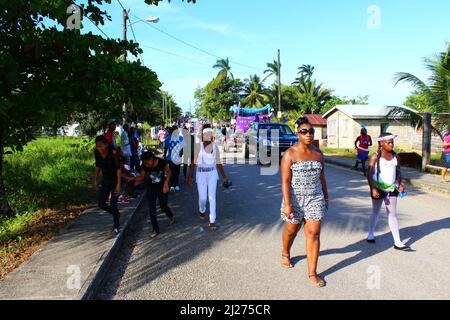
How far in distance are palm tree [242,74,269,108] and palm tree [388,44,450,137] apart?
46626 millimetres

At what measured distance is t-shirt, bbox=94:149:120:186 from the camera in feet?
21.2

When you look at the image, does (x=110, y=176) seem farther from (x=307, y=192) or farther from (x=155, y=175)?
(x=307, y=192)

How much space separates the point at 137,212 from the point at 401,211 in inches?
210

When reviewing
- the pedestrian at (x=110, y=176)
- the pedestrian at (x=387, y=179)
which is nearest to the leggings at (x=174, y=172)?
the pedestrian at (x=110, y=176)

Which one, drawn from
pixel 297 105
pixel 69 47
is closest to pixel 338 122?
pixel 297 105

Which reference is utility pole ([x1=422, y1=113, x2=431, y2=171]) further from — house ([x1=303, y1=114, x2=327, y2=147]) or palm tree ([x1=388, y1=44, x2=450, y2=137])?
house ([x1=303, y1=114, x2=327, y2=147])

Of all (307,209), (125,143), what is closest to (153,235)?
(307,209)

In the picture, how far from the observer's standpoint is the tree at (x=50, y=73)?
233 inches

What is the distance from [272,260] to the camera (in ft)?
17.6

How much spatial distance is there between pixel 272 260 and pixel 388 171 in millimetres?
2084

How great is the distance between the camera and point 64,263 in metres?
5.09

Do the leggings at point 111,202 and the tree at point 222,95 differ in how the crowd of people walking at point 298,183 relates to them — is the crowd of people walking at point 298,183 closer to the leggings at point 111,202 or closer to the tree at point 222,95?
the leggings at point 111,202

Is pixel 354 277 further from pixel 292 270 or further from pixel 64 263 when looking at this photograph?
pixel 64 263

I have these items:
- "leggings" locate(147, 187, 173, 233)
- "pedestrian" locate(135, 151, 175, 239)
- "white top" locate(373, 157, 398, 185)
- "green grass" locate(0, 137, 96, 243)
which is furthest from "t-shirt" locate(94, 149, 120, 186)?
"white top" locate(373, 157, 398, 185)
